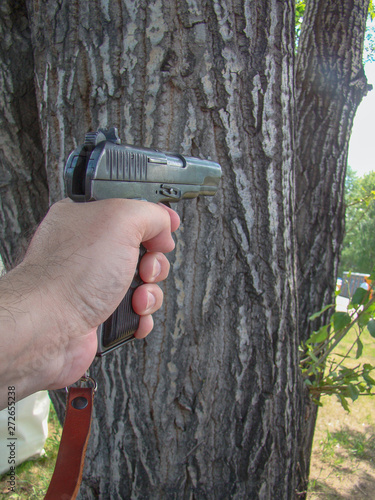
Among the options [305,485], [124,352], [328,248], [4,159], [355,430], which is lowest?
[355,430]

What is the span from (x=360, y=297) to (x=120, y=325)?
1.35 m

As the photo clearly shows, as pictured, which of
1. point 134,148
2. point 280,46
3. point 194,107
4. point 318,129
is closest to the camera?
point 134,148

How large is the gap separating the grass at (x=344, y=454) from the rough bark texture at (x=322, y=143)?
599 mm

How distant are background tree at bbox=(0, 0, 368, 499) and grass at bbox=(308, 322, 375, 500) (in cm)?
97

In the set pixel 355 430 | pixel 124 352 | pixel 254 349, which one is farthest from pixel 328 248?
pixel 355 430

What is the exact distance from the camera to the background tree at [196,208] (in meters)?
1.51

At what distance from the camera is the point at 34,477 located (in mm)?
3062

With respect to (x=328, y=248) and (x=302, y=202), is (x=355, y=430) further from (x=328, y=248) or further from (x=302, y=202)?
(x=302, y=202)

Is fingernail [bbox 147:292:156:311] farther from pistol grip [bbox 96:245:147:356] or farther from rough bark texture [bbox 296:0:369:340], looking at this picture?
rough bark texture [bbox 296:0:369:340]

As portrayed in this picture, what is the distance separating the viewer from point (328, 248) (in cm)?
267

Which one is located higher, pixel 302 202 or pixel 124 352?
pixel 302 202

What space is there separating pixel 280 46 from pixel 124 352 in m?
1.55

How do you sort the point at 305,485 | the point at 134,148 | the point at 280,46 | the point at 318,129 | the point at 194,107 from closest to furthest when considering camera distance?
the point at 134,148
the point at 194,107
the point at 280,46
the point at 305,485
the point at 318,129

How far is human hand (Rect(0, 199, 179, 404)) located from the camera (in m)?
1.05
